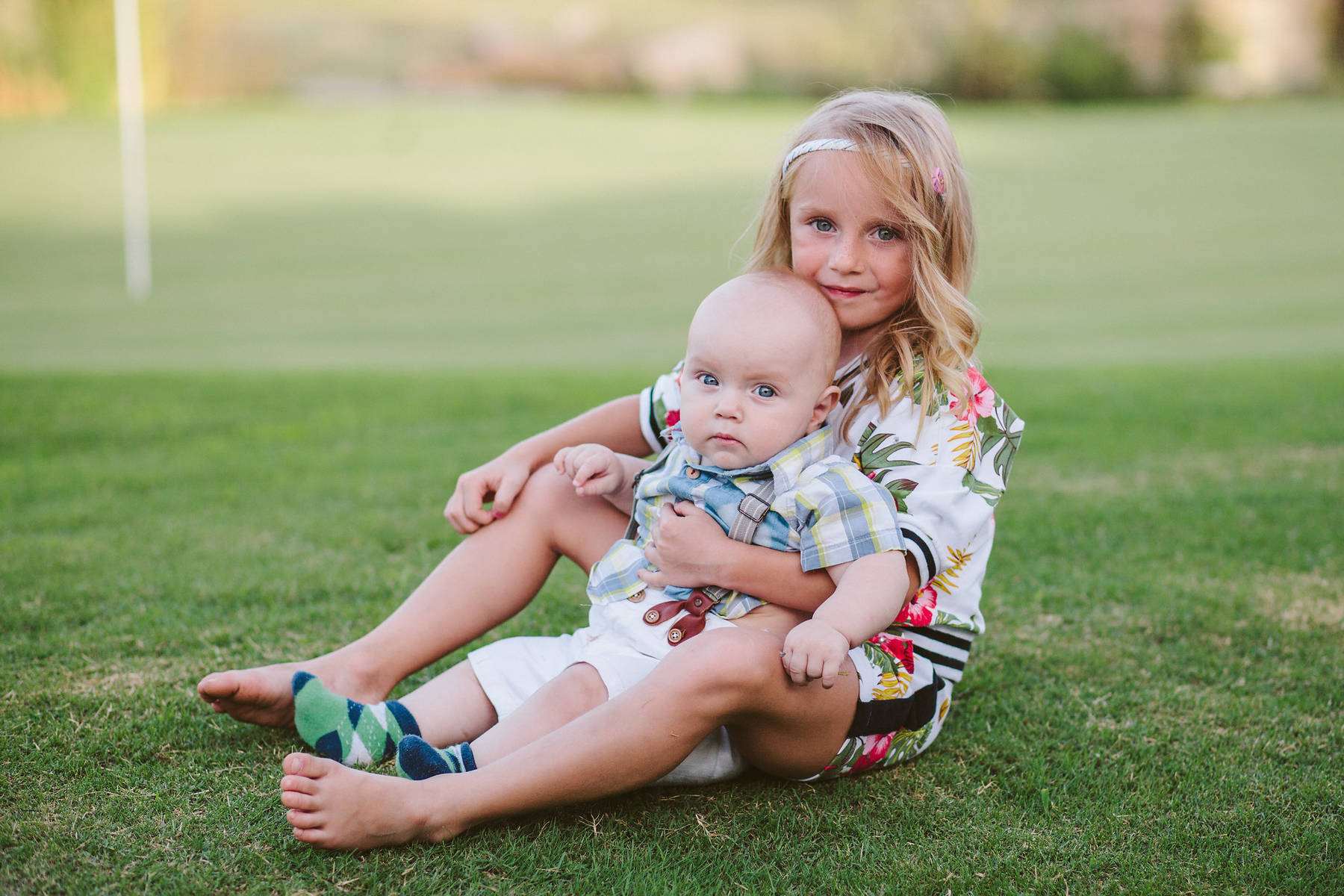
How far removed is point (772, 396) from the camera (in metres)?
1.99

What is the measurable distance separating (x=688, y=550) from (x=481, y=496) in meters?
0.58

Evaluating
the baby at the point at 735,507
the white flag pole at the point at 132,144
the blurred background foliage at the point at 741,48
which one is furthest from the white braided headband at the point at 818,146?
the blurred background foliage at the point at 741,48

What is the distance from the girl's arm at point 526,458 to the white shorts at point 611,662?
276 mm

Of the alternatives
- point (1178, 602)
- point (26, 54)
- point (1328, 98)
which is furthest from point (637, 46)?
point (1178, 602)

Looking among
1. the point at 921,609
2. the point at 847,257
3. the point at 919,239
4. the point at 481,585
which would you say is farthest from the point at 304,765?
the point at 919,239

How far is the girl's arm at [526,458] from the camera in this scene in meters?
2.31

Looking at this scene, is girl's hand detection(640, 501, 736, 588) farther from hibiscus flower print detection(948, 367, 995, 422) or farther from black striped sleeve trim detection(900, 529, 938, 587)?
hibiscus flower print detection(948, 367, 995, 422)

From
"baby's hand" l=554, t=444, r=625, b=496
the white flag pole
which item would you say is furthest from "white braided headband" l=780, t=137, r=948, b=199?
the white flag pole

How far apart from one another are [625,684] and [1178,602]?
1.73 meters

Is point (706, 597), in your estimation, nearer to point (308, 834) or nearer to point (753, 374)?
point (753, 374)

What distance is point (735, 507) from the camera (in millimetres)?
1997

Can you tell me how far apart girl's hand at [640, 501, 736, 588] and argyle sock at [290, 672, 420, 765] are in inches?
23.1

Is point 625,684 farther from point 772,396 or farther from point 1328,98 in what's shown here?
point 1328,98

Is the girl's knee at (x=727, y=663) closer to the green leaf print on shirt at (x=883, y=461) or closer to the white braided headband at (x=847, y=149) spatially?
the green leaf print on shirt at (x=883, y=461)
